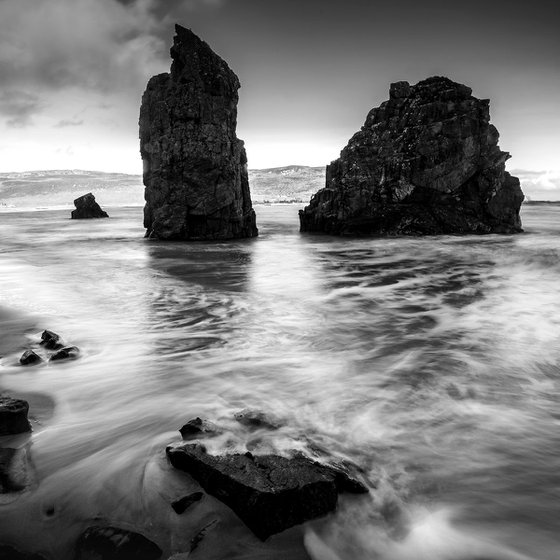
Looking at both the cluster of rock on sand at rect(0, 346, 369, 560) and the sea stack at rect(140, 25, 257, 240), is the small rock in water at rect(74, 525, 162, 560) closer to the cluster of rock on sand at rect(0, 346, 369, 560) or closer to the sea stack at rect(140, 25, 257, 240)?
the cluster of rock on sand at rect(0, 346, 369, 560)

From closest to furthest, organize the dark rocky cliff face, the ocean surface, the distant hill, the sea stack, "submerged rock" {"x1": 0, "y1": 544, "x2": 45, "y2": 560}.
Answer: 1. "submerged rock" {"x1": 0, "y1": 544, "x2": 45, "y2": 560}
2. the ocean surface
3. the sea stack
4. the dark rocky cliff face
5. the distant hill

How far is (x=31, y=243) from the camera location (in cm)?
1964

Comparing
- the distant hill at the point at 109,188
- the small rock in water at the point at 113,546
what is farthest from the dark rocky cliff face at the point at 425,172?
the distant hill at the point at 109,188

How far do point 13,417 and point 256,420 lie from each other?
1.79 meters

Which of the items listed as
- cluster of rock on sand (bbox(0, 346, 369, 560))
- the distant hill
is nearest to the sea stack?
cluster of rock on sand (bbox(0, 346, 369, 560))

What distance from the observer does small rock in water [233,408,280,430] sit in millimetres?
3346

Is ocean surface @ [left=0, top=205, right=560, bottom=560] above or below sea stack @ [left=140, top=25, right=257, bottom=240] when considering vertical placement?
below

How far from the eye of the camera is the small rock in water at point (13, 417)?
10.0 ft

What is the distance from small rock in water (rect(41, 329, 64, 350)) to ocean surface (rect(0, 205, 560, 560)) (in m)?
0.31

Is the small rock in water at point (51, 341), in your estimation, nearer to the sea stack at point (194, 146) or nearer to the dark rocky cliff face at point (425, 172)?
the sea stack at point (194, 146)

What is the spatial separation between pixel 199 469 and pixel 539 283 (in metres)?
10.4

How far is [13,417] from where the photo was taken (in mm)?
3096

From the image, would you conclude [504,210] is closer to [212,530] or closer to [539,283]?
[539,283]

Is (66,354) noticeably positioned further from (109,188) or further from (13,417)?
(109,188)
